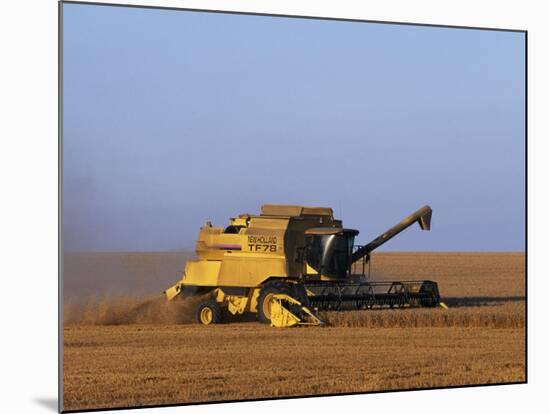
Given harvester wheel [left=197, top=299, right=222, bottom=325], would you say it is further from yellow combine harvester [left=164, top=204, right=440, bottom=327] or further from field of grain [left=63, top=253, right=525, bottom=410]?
field of grain [left=63, top=253, right=525, bottom=410]

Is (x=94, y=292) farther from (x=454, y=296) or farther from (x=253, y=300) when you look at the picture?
(x=454, y=296)

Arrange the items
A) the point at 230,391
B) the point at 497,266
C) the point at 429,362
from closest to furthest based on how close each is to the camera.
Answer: the point at 230,391, the point at 429,362, the point at 497,266

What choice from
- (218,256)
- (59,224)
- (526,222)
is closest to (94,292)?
(59,224)

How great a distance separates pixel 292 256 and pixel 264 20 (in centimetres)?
431

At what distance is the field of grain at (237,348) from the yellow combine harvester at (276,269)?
31cm

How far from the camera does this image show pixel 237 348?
2031cm

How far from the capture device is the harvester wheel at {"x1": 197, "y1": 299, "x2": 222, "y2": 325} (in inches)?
870

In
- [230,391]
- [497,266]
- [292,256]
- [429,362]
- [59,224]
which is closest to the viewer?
[59,224]

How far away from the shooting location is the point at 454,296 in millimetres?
26609

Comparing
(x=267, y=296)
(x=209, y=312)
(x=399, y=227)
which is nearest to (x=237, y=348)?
(x=267, y=296)

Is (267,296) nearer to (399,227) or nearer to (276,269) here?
(276,269)

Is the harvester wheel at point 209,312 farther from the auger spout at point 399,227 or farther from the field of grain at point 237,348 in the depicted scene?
the auger spout at point 399,227

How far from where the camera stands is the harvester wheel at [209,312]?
22.1 metres

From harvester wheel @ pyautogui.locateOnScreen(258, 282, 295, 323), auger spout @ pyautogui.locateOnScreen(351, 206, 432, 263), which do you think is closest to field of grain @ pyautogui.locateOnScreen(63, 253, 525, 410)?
harvester wheel @ pyautogui.locateOnScreen(258, 282, 295, 323)
